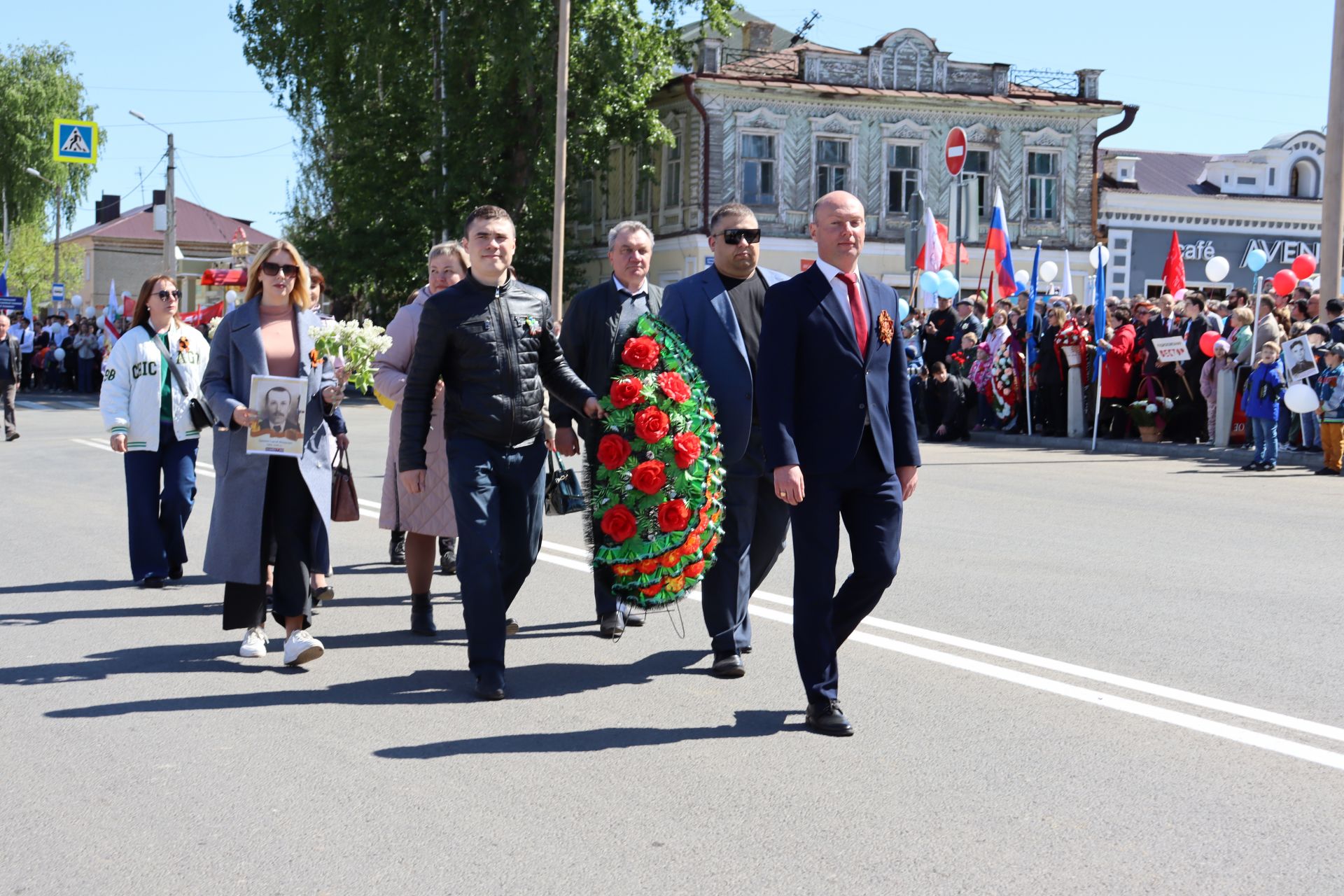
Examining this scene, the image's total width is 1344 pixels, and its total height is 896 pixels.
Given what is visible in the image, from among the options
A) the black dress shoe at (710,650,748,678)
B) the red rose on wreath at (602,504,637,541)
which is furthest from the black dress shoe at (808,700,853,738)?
the red rose on wreath at (602,504,637,541)

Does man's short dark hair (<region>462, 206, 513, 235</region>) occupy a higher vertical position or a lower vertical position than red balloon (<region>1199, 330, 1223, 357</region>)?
higher

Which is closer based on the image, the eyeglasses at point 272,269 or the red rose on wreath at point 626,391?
the red rose on wreath at point 626,391

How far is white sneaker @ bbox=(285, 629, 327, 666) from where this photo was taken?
6898 millimetres

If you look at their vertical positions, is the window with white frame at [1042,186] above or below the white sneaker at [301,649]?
above

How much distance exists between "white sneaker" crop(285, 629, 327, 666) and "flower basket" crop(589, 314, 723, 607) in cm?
134

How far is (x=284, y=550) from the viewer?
22.9 ft

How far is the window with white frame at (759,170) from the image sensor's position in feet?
139

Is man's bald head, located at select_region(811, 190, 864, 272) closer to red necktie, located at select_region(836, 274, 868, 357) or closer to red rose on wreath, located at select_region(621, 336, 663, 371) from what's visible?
red necktie, located at select_region(836, 274, 868, 357)

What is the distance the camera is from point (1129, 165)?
161ft

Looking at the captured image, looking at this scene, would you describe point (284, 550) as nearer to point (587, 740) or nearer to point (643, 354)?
point (643, 354)

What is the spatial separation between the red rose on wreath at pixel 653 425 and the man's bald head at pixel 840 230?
3.74 ft

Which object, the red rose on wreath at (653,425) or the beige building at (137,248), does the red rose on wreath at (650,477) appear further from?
the beige building at (137,248)

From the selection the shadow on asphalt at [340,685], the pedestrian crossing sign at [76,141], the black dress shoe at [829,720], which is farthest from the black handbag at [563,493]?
the pedestrian crossing sign at [76,141]

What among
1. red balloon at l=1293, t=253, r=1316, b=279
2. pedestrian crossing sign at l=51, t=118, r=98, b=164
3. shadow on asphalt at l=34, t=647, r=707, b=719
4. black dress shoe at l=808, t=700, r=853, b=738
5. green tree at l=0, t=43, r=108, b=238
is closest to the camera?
black dress shoe at l=808, t=700, r=853, b=738
